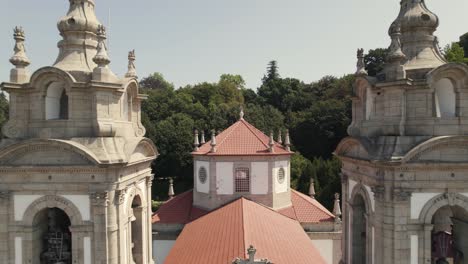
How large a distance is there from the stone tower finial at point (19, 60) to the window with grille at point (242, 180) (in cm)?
1363

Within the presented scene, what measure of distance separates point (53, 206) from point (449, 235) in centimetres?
1114

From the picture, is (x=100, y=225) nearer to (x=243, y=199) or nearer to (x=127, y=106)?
(x=127, y=106)

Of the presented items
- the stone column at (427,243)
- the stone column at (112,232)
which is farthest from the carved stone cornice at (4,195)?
the stone column at (427,243)

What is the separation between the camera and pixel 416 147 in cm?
955

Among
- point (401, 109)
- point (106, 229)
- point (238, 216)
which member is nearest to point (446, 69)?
point (401, 109)

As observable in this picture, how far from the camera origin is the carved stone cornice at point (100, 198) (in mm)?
10328

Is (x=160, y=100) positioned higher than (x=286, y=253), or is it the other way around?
(x=160, y=100)

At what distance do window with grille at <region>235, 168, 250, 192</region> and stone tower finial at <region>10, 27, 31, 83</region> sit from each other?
13628 millimetres

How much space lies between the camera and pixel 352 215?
39.5 ft

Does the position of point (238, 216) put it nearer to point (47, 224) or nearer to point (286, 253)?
point (286, 253)

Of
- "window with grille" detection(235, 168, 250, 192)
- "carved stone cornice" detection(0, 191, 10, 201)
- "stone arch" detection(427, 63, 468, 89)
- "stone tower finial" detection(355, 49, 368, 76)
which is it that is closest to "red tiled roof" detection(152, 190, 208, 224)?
"window with grille" detection(235, 168, 250, 192)

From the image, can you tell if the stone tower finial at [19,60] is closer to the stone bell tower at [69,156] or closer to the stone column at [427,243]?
the stone bell tower at [69,156]

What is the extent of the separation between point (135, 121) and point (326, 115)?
42.2 m

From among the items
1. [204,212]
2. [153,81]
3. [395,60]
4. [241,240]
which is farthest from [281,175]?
[153,81]
